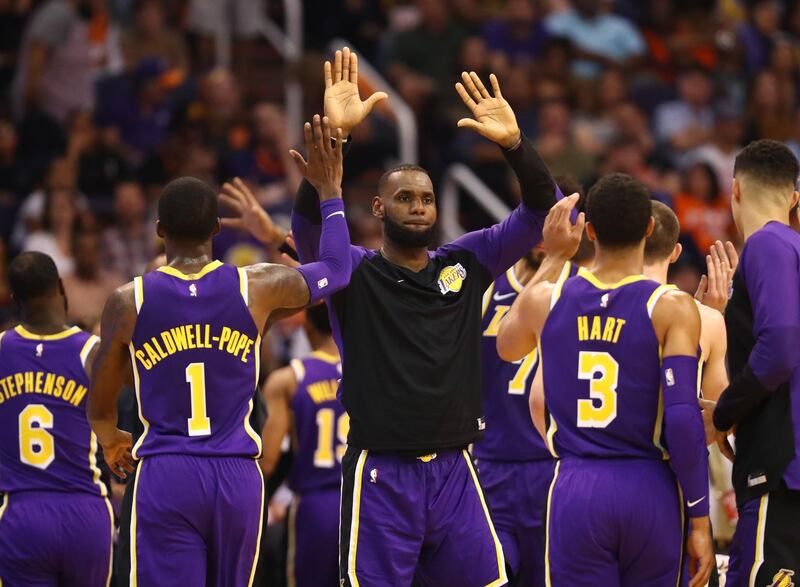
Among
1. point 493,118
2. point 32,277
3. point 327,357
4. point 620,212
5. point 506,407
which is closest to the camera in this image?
point 620,212

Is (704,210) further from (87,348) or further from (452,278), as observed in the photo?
(87,348)

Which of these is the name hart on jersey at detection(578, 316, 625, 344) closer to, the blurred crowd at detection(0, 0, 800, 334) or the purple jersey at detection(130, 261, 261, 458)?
the purple jersey at detection(130, 261, 261, 458)

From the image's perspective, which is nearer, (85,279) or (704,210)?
(85,279)

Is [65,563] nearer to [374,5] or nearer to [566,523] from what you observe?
[566,523]

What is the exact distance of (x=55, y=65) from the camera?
1573cm

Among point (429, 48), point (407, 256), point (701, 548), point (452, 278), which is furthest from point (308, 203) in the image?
point (429, 48)

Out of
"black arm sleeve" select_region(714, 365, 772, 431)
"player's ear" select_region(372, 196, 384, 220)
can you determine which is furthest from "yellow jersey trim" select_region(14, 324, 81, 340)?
"black arm sleeve" select_region(714, 365, 772, 431)

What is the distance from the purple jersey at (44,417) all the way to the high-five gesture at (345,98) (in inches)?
78.9

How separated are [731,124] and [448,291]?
384 inches

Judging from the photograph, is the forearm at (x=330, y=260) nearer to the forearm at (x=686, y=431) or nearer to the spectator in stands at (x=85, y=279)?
the forearm at (x=686, y=431)

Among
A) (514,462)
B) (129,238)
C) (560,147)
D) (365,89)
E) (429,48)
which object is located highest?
(429,48)

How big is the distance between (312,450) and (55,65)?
861 centimetres

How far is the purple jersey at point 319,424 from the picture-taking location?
8742mm

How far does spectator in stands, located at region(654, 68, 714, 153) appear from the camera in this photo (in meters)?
16.2
